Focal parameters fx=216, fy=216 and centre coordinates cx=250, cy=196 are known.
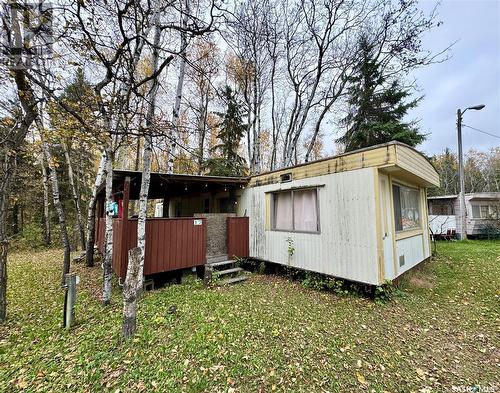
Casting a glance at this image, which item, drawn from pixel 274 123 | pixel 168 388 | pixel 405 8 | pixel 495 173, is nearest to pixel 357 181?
pixel 168 388

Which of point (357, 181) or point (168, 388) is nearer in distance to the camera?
point (168, 388)

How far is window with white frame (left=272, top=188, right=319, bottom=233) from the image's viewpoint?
5617mm

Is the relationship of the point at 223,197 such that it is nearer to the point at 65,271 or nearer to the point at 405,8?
the point at 65,271

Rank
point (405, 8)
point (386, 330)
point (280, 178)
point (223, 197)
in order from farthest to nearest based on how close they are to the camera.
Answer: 1. point (405, 8)
2. point (223, 197)
3. point (280, 178)
4. point (386, 330)

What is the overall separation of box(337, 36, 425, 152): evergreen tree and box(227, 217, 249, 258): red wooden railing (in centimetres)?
886

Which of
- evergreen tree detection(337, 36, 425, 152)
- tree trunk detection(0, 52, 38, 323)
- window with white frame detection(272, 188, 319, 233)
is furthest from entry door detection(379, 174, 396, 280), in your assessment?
evergreen tree detection(337, 36, 425, 152)

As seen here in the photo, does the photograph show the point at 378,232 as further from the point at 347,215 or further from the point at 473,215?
the point at 473,215

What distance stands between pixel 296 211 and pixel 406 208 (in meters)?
3.13

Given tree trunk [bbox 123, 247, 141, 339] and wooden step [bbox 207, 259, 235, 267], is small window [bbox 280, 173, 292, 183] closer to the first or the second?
wooden step [bbox 207, 259, 235, 267]

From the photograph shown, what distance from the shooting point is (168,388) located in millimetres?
2336


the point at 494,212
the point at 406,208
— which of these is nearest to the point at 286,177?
the point at 406,208

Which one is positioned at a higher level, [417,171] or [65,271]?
[417,171]

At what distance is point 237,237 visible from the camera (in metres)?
6.99

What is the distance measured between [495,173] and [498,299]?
116 ft
